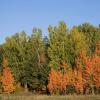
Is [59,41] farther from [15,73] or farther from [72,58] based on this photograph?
[15,73]

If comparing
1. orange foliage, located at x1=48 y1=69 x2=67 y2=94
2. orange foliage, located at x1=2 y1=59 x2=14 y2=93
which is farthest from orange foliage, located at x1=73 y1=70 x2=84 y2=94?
orange foliage, located at x1=2 y1=59 x2=14 y2=93

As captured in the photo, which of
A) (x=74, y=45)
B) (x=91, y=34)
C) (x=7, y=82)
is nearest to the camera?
(x=7, y=82)

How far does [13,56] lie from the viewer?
75.8 metres

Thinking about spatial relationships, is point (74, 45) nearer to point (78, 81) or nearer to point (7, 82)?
point (78, 81)

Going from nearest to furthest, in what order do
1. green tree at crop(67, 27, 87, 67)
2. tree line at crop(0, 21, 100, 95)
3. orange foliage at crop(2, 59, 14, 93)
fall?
tree line at crop(0, 21, 100, 95) < orange foliage at crop(2, 59, 14, 93) < green tree at crop(67, 27, 87, 67)

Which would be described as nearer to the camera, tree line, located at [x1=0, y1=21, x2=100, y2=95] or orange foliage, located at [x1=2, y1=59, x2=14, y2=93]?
tree line, located at [x1=0, y1=21, x2=100, y2=95]

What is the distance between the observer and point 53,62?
6788 centimetres

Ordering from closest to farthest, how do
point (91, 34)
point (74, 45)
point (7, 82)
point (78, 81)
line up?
point (78, 81) < point (7, 82) < point (74, 45) < point (91, 34)

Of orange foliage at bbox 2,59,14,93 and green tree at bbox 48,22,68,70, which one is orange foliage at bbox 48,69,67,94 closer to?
green tree at bbox 48,22,68,70

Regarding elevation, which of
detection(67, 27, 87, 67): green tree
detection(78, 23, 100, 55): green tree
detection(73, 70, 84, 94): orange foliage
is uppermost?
detection(78, 23, 100, 55): green tree

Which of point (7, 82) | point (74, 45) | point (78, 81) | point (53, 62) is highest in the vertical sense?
point (74, 45)

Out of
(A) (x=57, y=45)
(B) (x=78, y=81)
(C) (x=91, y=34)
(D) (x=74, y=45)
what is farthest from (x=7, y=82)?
(C) (x=91, y=34)

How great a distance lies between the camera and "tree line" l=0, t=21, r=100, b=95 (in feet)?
202

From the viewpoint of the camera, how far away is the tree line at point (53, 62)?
61.5m
